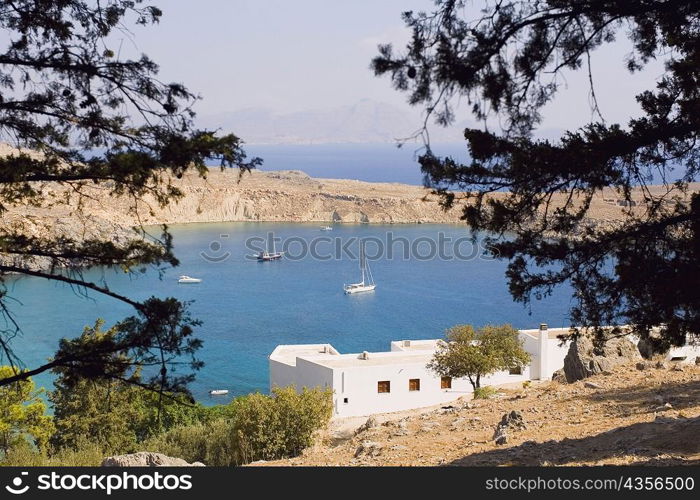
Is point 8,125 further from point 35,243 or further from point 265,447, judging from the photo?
point 265,447

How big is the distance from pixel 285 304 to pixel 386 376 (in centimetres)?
2782

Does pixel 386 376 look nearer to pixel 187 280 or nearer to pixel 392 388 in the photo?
pixel 392 388

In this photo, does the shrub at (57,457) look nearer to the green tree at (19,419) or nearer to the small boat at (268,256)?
the green tree at (19,419)

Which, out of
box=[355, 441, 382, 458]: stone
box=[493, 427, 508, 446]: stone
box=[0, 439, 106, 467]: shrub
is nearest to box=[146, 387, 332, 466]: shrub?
box=[0, 439, 106, 467]: shrub

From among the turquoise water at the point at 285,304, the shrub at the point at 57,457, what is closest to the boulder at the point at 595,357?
the shrub at the point at 57,457

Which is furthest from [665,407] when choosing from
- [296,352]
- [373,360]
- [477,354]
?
[296,352]

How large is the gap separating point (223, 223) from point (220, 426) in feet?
263

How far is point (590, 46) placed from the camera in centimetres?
682

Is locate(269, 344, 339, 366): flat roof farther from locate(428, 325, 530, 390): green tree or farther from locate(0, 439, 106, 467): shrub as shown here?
locate(0, 439, 106, 467): shrub

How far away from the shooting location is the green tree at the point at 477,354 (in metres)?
24.7

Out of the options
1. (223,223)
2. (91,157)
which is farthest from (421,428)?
(223,223)

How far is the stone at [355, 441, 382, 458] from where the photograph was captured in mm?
10316

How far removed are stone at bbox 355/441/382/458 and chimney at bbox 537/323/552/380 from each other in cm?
1808

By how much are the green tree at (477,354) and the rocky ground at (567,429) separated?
9457 millimetres
